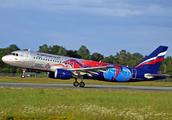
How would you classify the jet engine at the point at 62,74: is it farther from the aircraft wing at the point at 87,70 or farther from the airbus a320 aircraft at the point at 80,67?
the aircraft wing at the point at 87,70

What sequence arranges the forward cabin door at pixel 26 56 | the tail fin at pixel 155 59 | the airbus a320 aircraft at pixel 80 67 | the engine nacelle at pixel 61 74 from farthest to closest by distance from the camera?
1. the tail fin at pixel 155 59
2. the airbus a320 aircraft at pixel 80 67
3. the forward cabin door at pixel 26 56
4. the engine nacelle at pixel 61 74

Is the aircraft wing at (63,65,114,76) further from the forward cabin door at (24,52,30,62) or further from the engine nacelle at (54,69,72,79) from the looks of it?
the forward cabin door at (24,52,30,62)

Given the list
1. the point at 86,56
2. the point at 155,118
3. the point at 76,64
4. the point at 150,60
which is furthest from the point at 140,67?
the point at 86,56

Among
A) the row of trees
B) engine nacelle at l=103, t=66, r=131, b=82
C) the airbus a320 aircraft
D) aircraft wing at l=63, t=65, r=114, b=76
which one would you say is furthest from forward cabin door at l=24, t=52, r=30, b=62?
the row of trees

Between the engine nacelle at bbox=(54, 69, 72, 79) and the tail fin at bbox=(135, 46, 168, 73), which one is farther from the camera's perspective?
the tail fin at bbox=(135, 46, 168, 73)

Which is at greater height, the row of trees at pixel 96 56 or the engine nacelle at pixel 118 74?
the row of trees at pixel 96 56

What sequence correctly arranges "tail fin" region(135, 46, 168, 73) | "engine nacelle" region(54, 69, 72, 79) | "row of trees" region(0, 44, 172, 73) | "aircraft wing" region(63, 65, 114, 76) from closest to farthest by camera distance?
"engine nacelle" region(54, 69, 72, 79) → "aircraft wing" region(63, 65, 114, 76) → "tail fin" region(135, 46, 168, 73) → "row of trees" region(0, 44, 172, 73)

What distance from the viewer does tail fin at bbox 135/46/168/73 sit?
38031 millimetres

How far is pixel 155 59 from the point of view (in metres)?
38.4

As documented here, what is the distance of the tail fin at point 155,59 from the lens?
38031 millimetres

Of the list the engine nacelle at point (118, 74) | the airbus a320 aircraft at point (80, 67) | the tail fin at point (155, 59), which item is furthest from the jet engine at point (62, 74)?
the tail fin at point (155, 59)

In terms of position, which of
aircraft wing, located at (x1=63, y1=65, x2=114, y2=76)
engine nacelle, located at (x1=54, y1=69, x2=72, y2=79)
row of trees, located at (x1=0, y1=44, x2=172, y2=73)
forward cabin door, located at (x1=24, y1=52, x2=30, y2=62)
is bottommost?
engine nacelle, located at (x1=54, y1=69, x2=72, y2=79)

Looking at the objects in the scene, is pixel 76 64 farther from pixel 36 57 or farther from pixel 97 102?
pixel 97 102

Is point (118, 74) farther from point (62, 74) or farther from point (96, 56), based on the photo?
point (96, 56)
